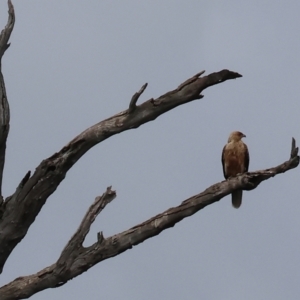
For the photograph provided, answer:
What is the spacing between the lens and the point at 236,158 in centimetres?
1413

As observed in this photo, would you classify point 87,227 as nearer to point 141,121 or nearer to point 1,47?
point 141,121

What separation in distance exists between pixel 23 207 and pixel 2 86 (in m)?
1.39

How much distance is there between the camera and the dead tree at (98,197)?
9.20 meters

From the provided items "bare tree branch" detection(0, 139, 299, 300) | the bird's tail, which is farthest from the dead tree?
the bird's tail

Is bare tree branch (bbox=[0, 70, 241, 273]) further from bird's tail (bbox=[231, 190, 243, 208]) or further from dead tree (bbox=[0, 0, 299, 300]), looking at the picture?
bird's tail (bbox=[231, 190, 243, 208])

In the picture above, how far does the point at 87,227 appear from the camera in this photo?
9.12 m

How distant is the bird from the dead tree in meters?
4.63

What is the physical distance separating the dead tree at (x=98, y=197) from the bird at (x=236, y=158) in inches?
182

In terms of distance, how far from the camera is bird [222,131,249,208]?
1411 cm

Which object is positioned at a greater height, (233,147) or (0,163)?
(233,147)

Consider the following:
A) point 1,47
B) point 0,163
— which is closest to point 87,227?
point 0,163

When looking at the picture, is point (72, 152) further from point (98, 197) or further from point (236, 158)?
point (236, 158)

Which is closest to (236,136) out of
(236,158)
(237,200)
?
(236,158)

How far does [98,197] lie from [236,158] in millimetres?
5348
